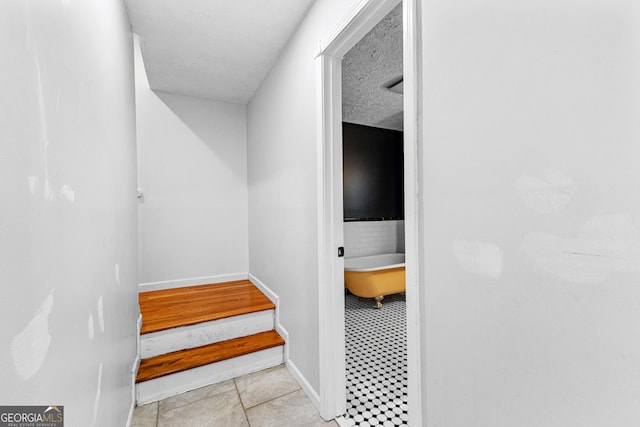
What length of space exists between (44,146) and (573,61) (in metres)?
1.15

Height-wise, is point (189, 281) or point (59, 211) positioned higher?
point (59, 211)

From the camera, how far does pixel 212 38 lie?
6.72 ft

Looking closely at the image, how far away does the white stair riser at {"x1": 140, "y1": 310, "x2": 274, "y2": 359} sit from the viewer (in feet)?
6.61

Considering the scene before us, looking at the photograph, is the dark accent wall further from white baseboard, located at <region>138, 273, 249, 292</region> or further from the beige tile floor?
the beige tile floor

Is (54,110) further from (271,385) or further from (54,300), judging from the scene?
(271,385)

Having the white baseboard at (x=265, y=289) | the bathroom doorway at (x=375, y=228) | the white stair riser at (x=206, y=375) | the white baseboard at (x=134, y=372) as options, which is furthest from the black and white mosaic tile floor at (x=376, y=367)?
the white baseboard at (x=134, y=372)

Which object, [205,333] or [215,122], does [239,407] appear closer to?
[205,333]

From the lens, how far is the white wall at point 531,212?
55cm

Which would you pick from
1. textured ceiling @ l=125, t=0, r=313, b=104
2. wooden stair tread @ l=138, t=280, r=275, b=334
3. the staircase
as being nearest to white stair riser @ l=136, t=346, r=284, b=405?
the staircase

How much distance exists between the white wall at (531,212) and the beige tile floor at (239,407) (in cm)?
103

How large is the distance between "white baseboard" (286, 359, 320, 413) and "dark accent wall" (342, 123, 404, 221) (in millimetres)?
2058

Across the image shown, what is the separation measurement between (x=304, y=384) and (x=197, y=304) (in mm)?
1214

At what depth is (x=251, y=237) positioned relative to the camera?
Answer: 3.23 m

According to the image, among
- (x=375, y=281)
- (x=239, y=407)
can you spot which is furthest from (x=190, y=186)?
(x=375, y=281)
